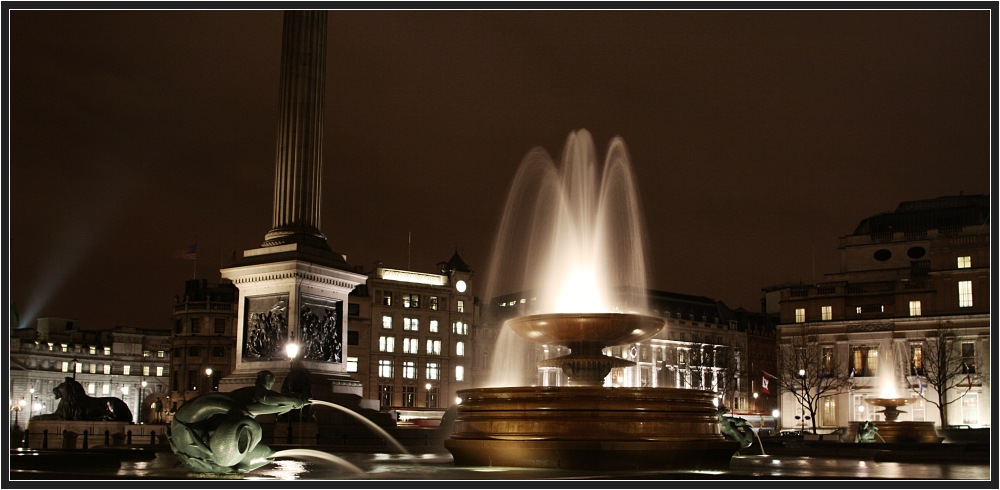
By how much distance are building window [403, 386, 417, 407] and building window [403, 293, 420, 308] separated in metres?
6.79

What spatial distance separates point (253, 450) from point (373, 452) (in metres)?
10.5

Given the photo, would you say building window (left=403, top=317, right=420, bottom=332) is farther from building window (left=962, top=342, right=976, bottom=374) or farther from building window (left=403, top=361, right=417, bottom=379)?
building window (left=962, top=342, right=976, bottom=374)

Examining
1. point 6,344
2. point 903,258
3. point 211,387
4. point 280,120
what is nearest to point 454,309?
point 211,387

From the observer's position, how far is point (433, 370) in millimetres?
92812

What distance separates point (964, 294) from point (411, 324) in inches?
1698

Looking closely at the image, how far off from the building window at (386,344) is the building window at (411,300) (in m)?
3.16

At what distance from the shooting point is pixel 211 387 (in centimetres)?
8712

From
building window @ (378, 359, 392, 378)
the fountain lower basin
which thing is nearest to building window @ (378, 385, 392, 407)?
building window @ (378, 359, 392, 378)

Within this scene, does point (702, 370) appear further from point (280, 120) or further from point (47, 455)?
point (47, 455)

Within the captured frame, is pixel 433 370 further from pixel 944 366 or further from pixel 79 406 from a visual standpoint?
pixel 79 406

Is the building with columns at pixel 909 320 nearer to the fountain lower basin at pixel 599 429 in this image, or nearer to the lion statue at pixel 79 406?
the lion statue at pixel 79 406

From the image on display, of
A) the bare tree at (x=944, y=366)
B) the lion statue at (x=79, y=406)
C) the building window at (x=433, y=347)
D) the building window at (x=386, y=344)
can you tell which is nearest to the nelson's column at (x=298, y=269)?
the lion statue at (x=79, y=406)

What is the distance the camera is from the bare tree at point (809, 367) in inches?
2869

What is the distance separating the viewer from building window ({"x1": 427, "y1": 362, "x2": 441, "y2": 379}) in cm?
9244
